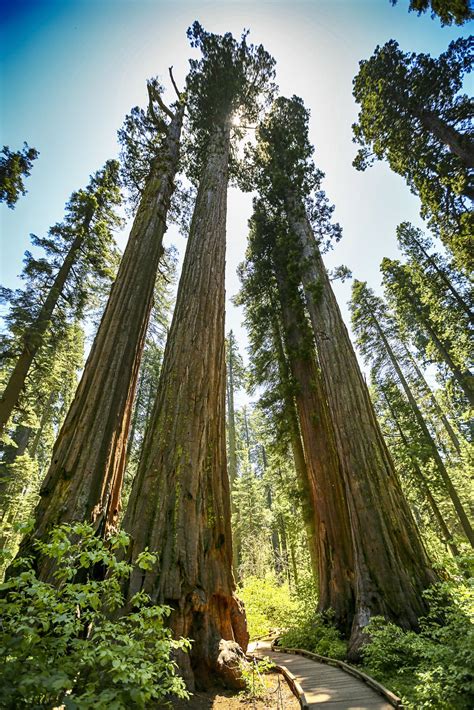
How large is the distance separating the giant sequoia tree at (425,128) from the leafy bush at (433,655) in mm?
10496

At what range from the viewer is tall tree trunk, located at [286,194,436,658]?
5.00 meters

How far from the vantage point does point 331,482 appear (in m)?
8.16

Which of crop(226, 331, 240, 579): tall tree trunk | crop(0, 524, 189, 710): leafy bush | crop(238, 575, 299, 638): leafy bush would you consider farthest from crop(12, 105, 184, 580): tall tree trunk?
crop(226, 331, 240, 579): tall tree trunk

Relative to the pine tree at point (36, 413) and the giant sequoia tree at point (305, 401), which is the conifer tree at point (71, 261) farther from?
the giant sequoia tree at point (305, 401)

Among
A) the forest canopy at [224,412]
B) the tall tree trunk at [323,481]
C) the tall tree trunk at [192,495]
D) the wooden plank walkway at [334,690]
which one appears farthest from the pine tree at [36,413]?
the tall tree trunk at [323,481]

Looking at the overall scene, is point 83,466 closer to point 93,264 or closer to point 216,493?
point 216,493

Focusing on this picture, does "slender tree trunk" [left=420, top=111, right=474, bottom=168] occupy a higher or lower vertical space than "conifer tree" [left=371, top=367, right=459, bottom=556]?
higher

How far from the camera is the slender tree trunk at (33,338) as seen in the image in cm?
969

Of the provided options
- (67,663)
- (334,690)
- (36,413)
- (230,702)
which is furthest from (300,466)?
(36,413)

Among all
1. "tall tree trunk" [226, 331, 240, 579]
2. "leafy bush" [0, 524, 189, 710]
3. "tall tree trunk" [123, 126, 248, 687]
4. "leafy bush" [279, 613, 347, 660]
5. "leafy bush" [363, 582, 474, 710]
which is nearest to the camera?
"leafy bush" [0, 524, 189, 710]

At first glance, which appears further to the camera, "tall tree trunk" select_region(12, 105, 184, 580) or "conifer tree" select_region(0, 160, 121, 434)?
"conifer tree" select_region(0, 160, 121, 434)

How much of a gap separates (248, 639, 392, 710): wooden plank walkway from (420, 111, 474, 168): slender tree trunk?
12775mm

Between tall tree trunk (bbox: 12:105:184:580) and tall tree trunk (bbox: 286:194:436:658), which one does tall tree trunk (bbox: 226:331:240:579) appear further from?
tall tree trunk (bbox: 12:105:184:580)

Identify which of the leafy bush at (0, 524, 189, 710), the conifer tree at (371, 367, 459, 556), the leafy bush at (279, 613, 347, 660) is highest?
the conifer tree at (371, 367, 459, 556)
